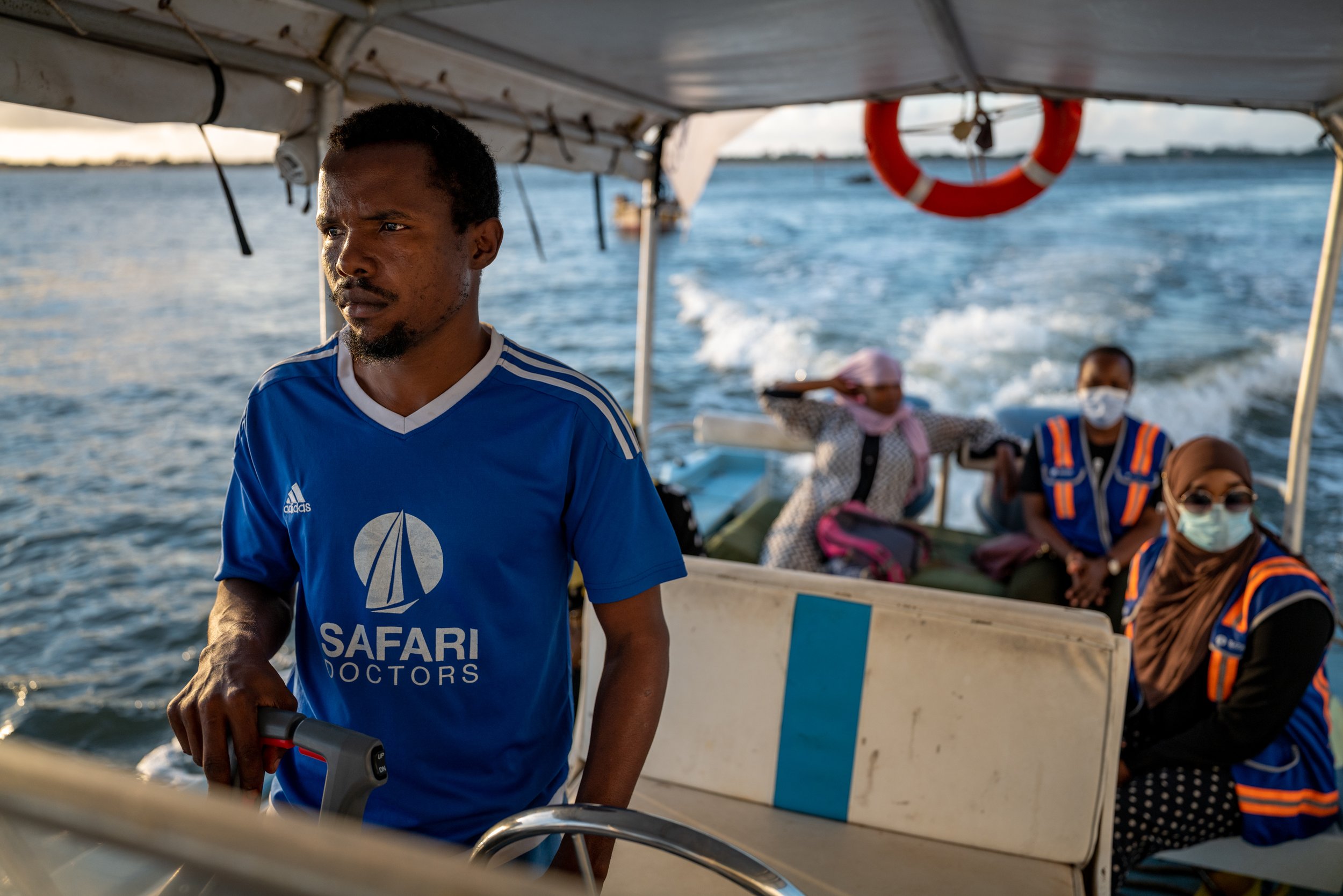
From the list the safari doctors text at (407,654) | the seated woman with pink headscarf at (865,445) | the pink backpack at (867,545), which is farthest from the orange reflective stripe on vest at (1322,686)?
the safari doctors text at (407,654)

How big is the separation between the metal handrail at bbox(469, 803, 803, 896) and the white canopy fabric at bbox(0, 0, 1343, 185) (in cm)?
160

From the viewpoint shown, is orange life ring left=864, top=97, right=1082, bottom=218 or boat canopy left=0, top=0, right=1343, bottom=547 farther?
orange life ring left=864, top=97, right=1082, bottom=218

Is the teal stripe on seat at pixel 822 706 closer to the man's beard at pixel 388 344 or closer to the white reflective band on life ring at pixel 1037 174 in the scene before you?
the man's beard at pixel 388 344

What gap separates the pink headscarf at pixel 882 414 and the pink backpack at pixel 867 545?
206 millimetres

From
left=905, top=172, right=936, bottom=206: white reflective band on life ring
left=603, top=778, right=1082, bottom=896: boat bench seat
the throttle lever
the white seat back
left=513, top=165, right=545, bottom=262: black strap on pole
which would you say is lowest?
left=603, top=778, right=1082, bottom=896: boat bench seat

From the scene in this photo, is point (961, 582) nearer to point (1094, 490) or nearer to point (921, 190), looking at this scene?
point (1094, 490)

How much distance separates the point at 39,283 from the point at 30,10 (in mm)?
25352

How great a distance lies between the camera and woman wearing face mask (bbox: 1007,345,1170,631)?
345cm

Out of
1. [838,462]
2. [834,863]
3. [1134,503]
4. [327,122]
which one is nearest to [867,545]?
[838,462]

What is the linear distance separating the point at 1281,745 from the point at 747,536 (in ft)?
7.94

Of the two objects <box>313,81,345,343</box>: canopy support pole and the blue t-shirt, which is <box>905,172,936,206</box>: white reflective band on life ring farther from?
the blue t-shirt

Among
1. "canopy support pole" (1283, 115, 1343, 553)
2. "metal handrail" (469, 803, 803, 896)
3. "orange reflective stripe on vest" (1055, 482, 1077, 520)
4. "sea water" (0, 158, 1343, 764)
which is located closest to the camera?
"metal handrail" (469, 803, 803, 896)

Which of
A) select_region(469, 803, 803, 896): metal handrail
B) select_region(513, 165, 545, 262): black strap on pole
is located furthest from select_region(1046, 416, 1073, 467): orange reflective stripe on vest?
select_region(469, 803, 803, 896): metal handrail

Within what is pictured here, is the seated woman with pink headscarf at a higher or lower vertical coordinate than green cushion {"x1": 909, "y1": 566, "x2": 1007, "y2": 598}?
higher
